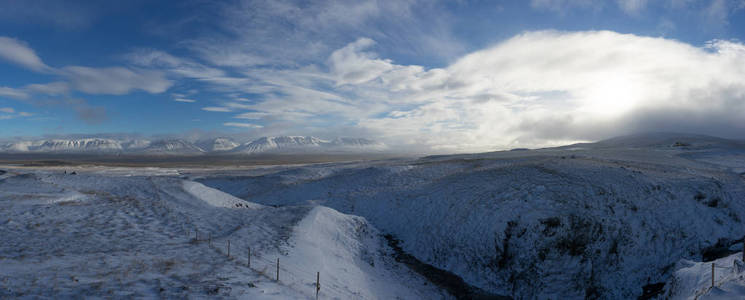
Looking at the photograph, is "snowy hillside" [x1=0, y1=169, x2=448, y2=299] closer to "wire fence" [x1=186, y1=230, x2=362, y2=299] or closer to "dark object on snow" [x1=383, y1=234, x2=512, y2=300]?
"wire fence" [x1=186, y1=230, x2=362, y2=299]

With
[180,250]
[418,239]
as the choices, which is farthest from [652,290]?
[180,250]

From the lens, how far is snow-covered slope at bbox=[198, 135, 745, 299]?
55.3 feet

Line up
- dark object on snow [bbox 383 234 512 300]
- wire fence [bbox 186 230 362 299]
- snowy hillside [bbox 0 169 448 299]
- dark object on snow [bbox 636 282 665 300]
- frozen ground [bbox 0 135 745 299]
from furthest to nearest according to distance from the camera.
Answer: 1. dark object on snow [bbox 383 234 512 300]
2. dark object on snow [bbox 636 282 665 300]
3. wire fence [bbox 186 230 362 299]
4. frozen ground [bbox 0 135 745 299]
5. snowy hillside [bbox 0 169 448 299]

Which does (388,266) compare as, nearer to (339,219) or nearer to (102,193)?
(339,219)

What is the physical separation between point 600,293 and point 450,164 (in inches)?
959

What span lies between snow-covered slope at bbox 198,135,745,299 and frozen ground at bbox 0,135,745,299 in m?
0.07

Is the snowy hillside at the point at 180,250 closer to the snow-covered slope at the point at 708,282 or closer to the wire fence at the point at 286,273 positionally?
the wire fence at the point at 286,273

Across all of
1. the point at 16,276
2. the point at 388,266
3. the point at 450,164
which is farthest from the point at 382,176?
the point at 16,276

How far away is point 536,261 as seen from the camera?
1695cm

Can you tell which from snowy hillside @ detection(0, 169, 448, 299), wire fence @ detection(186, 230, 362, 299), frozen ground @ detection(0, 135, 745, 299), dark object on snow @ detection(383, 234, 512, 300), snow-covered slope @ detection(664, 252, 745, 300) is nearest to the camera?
snow-covered slope @ detection(664, 252, 745, 300)

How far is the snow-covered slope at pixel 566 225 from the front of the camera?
16.8 metres

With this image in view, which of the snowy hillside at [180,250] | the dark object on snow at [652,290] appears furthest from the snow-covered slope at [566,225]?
the snowy hillside at [180,250]

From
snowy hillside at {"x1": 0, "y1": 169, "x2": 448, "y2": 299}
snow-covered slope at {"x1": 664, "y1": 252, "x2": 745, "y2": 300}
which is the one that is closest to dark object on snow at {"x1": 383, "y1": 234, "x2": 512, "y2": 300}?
snowy hillside at {"x1": 0, "y1": 169, "x2": 448, "y2": 299}

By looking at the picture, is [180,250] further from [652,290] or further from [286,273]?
[652,290]
